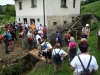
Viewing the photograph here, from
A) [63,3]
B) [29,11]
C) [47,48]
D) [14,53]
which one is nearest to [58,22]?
[63,3]

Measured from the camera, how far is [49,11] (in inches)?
759

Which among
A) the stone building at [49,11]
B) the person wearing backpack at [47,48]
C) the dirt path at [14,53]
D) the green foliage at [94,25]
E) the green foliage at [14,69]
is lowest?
the green foliage at [14,69]

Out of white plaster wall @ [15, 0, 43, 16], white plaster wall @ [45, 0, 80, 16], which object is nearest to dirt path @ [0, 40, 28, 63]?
white plaster wall @ [15, 0, 43, 16]

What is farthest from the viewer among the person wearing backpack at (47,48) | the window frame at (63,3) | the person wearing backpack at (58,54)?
the window frame at (63,3)

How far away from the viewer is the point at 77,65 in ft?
13.1

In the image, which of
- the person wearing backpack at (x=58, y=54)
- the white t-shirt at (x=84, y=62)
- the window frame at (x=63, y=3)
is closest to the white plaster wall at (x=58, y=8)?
the window frame at (x=63, y=3)

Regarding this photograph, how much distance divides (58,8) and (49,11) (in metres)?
1.69

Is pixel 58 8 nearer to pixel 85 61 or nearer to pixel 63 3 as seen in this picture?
pixel 63 3

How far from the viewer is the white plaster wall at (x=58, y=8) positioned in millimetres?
19175

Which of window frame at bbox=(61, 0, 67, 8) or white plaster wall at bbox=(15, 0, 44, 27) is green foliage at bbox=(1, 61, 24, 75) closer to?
white plaster wall at bbox=(15, 0, 44, 27)

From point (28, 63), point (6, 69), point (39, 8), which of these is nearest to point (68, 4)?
point (39, 8)

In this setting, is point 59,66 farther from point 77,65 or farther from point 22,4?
point 22,4

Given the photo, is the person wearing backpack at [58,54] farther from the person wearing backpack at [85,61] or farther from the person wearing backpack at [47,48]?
the person wearing backpack at [85,61]

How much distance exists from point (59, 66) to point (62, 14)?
13329mm
